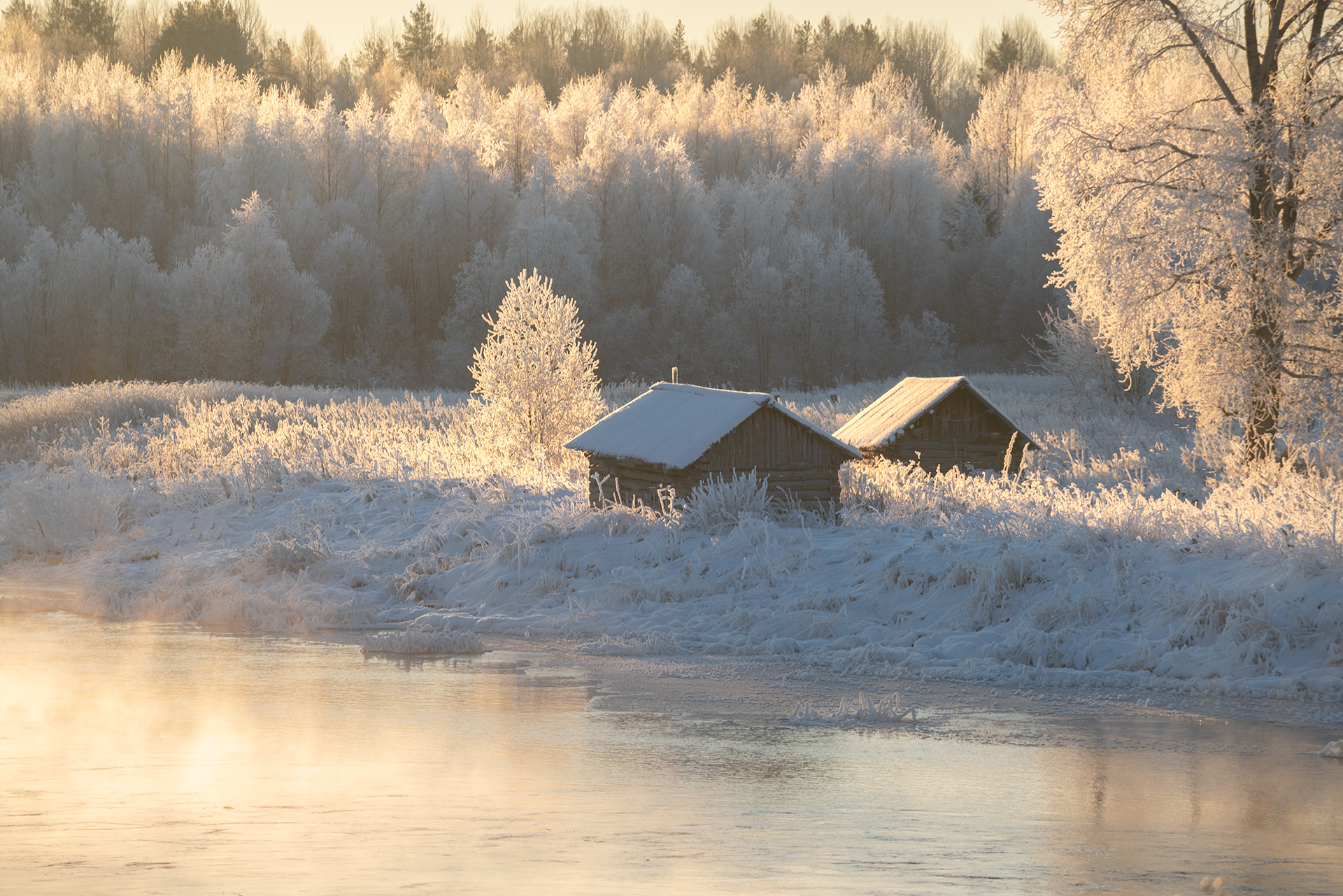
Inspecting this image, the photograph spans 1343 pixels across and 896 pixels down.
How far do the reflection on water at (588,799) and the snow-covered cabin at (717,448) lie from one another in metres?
6.00

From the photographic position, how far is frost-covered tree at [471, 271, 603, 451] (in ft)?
88.6

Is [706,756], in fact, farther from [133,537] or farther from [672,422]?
[133,537]

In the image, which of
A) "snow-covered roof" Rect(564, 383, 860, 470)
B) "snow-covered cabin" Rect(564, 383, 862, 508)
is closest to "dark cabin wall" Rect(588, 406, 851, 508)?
"snow-covered cabin" Rect(564, 383, 862, 508)

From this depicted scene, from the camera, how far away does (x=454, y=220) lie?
6128 cm

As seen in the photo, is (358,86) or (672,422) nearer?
(672,422)

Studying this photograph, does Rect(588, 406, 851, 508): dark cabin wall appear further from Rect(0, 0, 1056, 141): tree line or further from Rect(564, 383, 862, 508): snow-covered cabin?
Rect(0, 0, 1056, 141): tree line

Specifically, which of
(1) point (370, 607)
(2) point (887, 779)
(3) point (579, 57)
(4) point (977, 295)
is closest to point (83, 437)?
(1) point (370, 607)

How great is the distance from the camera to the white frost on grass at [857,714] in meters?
10.2

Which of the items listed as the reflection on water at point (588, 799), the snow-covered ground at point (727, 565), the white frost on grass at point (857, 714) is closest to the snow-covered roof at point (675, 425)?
the snow-covered ground at point (727, 565)

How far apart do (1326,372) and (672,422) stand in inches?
464

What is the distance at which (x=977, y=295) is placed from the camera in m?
69.6

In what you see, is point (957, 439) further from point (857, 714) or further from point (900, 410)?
point (857, 714)

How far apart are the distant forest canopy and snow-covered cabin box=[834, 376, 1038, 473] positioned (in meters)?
31.4

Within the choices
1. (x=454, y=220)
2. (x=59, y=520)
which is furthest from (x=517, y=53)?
(x=59, y=520)
